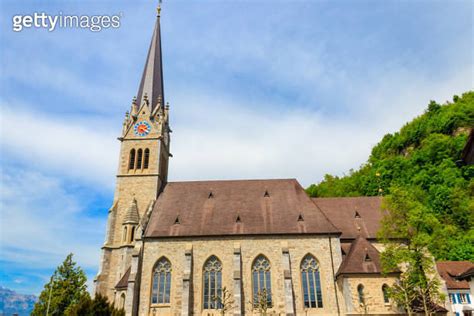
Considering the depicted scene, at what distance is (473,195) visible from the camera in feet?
165

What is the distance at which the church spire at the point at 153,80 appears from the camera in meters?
38.2

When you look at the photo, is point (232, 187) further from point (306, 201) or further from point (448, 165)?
point (448, 165)

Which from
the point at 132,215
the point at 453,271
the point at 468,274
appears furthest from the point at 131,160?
the point at 453,271

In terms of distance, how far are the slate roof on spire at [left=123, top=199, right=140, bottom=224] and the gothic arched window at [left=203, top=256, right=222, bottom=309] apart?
7729 mm

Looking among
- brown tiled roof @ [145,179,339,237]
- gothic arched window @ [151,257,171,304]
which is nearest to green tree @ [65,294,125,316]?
gothic arched window @ [151,257,171,304]

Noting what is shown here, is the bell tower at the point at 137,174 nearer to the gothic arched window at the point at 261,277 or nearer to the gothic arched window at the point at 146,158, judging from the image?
the gothic arched window at the point at 146,158

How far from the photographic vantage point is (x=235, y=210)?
103 ft

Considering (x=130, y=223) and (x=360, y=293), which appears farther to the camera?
(x=130, y=223)

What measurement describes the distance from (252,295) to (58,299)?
Result: 55.9 feet

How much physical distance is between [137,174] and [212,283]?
1290 centimetres

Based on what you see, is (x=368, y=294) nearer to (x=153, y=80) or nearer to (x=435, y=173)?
(x=153, y=80)

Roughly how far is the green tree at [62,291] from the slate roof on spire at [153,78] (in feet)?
57.8

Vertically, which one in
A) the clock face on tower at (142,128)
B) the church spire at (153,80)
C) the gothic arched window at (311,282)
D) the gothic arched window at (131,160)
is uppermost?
the church spire at (153,80)

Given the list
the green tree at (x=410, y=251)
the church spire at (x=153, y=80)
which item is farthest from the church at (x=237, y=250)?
the church spire at (x=153, y=80)
